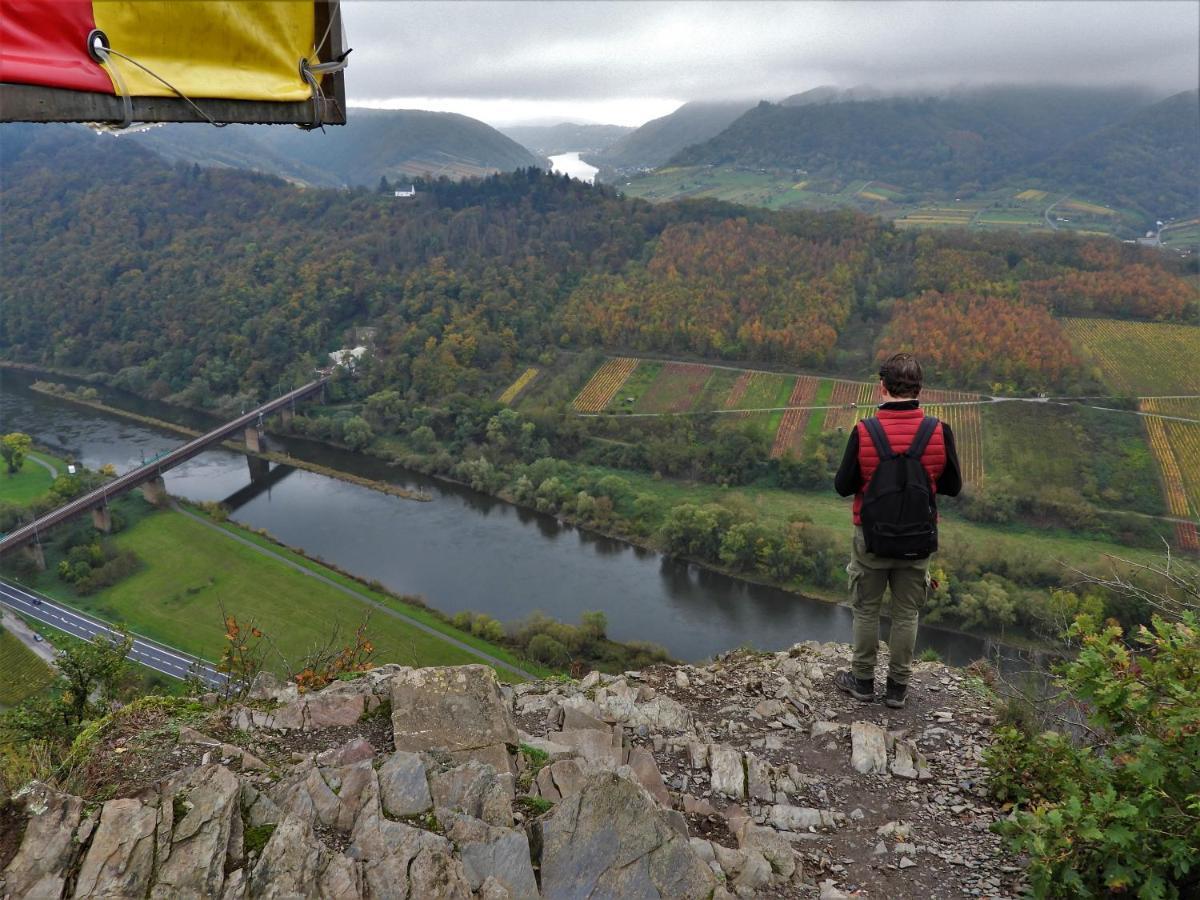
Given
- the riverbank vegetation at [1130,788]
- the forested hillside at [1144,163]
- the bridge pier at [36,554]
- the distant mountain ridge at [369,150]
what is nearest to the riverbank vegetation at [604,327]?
the bridge pier at [36,554]

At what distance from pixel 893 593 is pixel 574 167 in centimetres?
15658

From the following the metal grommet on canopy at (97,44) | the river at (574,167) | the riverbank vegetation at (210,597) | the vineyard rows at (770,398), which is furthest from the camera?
the river at (574,167)

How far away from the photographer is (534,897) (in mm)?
2934

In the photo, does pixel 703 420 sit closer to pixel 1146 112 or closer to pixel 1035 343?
pixel 1035 343

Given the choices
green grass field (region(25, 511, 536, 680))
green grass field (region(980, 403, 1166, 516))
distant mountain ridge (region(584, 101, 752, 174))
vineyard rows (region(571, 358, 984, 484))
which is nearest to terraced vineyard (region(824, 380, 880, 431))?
vineyard rows (region(571, 358, 984, 484))

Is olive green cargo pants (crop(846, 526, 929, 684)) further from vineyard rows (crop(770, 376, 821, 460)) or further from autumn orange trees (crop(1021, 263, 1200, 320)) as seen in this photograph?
autumn orange trees (crop(1021, 263, 1200, 320))

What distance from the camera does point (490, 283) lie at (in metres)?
55.7

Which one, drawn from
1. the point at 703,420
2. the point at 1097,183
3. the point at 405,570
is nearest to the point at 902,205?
the point at 1097,183

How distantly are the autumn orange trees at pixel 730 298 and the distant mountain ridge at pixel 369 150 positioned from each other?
272ft

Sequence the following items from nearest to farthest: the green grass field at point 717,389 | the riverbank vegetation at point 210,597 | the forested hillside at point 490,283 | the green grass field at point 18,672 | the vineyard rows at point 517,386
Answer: the green grass field at point 18,672, the riverbank vegetation at point 210,597, the green grass field at point 717,389, the forested hillside at point 490,283, the vineyard rows at point 517,386

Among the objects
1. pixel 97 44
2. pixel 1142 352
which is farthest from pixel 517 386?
pixel 97 44

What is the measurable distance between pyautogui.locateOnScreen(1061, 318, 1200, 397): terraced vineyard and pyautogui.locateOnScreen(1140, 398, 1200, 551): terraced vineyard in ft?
4.48

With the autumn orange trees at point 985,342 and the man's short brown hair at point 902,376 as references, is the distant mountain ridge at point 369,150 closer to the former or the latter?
the autumn orange trees at point 985,342

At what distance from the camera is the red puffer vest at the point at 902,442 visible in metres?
3.94
